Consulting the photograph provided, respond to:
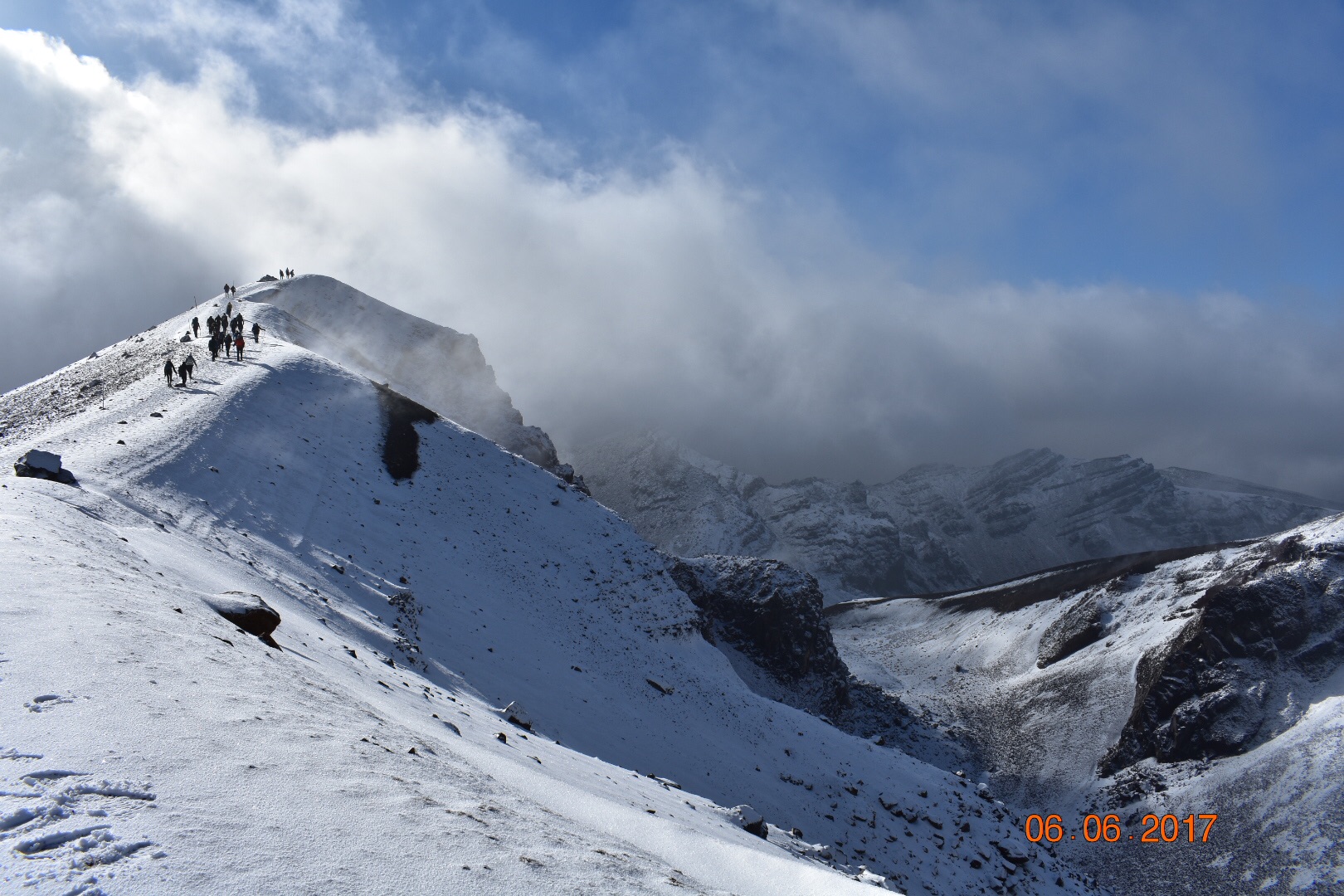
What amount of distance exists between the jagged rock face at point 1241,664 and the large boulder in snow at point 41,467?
65.0 meters

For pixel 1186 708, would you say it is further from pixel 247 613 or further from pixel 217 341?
pixel 217 341

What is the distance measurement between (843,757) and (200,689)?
3510cm

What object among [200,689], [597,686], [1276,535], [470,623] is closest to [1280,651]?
[1276,535]

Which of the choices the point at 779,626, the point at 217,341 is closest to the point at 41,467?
the point at 217,341

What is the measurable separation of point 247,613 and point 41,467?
12.7 meters


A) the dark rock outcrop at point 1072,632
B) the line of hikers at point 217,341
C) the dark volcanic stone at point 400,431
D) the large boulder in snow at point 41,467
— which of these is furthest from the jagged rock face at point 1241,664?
the line of hikers at point 217,341

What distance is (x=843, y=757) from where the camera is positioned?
39188 millimetres

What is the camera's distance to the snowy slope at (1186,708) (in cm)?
4150

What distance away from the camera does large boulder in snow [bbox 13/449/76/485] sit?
23641 mm
